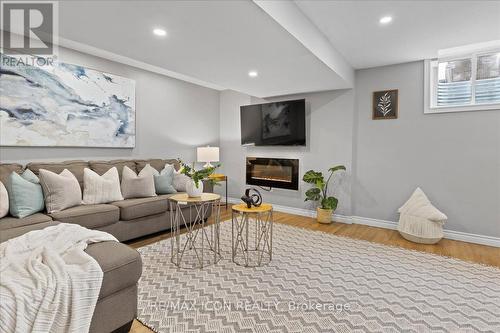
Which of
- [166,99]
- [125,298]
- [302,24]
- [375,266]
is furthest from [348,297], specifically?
[166,99]

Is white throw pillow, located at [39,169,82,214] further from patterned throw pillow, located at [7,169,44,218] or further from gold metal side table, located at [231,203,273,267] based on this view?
gold metal side table, located at [231,203,273,267]

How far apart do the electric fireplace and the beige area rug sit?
2035 mm

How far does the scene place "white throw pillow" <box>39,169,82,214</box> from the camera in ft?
8.89

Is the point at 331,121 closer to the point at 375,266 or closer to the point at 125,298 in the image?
the point at 375,266

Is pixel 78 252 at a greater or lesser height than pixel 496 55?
lesser

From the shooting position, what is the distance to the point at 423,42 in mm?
3145

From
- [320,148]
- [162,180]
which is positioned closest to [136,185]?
[162,180]

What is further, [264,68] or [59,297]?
[264,68]

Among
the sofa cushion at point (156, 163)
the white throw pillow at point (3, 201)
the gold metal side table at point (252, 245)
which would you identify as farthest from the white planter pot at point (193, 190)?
the white throw pillow at point (3, 201)

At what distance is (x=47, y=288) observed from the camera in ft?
4.13

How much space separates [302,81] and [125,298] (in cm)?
345

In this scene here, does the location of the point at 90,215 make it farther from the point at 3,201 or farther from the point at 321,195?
the point at 321,195

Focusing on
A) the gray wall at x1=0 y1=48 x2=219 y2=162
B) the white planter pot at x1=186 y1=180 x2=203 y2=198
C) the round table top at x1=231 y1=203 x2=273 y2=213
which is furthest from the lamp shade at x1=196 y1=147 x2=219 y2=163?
the round table top at x1=231 y1=203 x2=273 y2=213

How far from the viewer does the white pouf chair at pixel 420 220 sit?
3.33m
